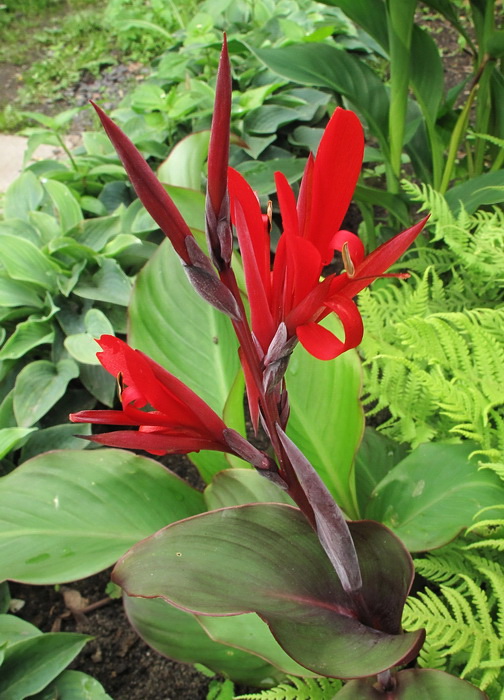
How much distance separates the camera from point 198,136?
138 cm

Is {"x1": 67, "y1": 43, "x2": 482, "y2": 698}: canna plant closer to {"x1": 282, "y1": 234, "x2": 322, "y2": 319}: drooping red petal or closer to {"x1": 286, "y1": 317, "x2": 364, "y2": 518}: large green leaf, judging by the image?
{"x1": 282, "y1": 234, "x2": 322, "y2": 319}: drooping red petal

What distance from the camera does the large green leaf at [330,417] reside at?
1036 millimetres

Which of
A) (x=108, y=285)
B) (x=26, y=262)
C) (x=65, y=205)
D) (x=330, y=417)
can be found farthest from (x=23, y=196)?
(x=330, y=417)

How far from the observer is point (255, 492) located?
38.6 inches

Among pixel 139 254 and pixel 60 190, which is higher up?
pixel 60 190

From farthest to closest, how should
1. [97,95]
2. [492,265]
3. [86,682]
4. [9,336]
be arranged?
1. [97,95]
2. [9,336]
3. [492,265]
4. [86,682]

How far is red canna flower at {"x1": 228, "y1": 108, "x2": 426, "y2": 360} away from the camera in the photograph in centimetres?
43

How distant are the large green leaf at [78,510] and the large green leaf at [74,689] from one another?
283 millimetres

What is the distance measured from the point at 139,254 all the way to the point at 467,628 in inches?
50.4

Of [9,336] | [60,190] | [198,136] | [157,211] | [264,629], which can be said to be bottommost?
[264,629]

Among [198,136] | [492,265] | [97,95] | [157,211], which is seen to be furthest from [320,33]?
[157,211]

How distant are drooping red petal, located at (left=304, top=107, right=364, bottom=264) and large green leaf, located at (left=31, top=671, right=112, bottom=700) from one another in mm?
999

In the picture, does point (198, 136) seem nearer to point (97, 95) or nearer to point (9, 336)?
point (9, 336)

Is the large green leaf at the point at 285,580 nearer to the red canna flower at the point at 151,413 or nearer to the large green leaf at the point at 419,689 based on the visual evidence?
the large green leaf at the point at 419,689
